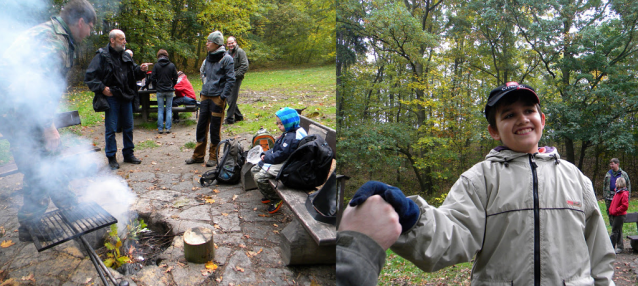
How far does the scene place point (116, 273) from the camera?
2.31m

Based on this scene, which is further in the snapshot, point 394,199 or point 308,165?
point 308,165

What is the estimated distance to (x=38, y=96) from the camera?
101 inches

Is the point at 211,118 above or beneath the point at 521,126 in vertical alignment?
beneath

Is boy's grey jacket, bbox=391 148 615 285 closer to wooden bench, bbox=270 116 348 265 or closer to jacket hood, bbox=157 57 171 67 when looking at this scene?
wooden bench, bbox=270 116 348 265

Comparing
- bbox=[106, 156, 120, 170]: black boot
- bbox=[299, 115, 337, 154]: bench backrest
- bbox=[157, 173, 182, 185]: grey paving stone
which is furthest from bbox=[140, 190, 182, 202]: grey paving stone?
bbox=[299, 115, 337, 154]: bench backrest

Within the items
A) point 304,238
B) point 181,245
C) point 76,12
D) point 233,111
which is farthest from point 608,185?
point 233,111

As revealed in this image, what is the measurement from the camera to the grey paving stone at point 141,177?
12.4 feet

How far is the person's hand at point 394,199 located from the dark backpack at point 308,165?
2.03 m

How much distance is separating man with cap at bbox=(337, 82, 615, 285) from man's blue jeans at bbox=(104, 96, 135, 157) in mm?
4062

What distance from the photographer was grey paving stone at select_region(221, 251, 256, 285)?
2.28 metres

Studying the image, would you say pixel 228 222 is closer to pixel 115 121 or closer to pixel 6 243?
pixel 6 243

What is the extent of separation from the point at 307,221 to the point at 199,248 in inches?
31.9

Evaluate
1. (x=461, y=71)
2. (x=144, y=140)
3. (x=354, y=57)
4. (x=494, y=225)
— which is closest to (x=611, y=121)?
(x=461, y=71)

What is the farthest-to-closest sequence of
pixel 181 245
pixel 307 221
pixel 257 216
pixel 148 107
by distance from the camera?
1. pixel 148 107
2. pixel 257 216
3. pixel 181 245
4. pixel 307 221
